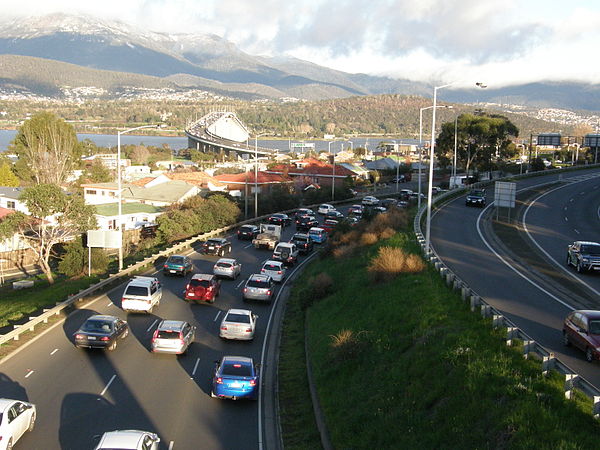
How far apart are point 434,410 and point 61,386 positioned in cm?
1099

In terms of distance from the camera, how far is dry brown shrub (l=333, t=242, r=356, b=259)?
39562 mm

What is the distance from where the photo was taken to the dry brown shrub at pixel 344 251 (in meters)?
39.6

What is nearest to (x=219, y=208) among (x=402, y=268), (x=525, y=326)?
(x=402, y=268)

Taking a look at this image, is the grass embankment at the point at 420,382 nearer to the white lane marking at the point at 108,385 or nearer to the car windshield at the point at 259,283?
the white lane marking at the point at 108,385

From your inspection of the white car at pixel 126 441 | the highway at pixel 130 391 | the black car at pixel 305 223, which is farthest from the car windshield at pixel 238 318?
the black car at pixel 305 223

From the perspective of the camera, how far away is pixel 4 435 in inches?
533

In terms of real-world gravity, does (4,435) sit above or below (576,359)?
below

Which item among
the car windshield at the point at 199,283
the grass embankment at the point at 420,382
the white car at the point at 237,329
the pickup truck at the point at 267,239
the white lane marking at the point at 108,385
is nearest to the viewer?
the grass embankment at the point at 420,382

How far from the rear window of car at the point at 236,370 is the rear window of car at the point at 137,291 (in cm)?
983

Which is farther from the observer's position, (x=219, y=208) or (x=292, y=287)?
(x=219, y=208)

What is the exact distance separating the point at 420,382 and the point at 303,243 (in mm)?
33759

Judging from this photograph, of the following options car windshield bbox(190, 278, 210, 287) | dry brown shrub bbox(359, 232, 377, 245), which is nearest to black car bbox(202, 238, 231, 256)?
dry brown shrub bbox(359, 232, 377, 245)

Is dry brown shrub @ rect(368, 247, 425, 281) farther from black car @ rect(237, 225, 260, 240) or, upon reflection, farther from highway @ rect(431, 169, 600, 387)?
black car @ rect(237, 225, 260, 240)

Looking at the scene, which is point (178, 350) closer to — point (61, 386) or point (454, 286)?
point (61, 386)
